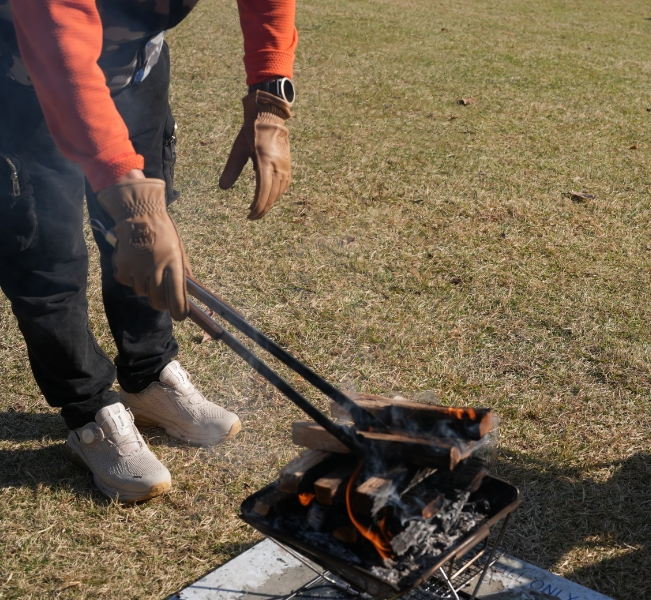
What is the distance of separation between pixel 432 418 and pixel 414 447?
0.14m

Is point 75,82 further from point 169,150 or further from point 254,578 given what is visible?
point 254,578

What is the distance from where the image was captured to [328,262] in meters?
4.03

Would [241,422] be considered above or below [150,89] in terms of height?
below

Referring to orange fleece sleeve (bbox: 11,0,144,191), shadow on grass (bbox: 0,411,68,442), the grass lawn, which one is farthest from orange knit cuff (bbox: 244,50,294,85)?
shadow on grass (bbox: 0,411,68,442)

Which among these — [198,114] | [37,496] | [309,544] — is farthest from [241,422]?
[198,114]

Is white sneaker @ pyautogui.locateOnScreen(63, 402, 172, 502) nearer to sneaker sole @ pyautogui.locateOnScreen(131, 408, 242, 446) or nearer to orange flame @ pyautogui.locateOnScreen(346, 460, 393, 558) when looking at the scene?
sneaker sole @ pyautogui.locateOnScreen(131, 408, 242, 446)

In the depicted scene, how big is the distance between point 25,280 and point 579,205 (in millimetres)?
3803

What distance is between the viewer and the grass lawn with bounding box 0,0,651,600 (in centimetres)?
235

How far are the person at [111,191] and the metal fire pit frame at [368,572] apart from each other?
0.56 metres

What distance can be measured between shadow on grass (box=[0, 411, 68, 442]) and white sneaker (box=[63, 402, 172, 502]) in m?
0.31

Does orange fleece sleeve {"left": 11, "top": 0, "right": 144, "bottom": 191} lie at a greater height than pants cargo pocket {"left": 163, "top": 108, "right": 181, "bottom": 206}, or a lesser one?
greater

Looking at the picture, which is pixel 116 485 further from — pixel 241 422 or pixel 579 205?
pixel 579 205

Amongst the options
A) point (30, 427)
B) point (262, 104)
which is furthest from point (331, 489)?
point (30, 427)

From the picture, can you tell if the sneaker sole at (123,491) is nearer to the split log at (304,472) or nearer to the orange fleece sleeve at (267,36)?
the split log at (304,472)
